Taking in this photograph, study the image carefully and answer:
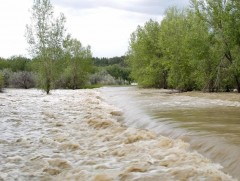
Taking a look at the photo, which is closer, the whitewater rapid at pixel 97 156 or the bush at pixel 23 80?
the whitewater rapid at pixel 97 156

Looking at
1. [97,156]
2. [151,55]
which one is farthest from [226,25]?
[97,156]

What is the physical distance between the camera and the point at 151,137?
32.3 feet

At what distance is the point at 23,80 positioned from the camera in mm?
61250

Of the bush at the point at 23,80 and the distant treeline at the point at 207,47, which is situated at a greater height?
the distant treeline at the point at 207,47

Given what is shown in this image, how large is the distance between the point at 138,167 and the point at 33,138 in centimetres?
466

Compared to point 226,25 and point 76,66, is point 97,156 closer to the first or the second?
point 226,25

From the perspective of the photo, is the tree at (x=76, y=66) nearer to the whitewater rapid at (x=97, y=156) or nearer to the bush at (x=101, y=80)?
the bush at (x=101, y=80)

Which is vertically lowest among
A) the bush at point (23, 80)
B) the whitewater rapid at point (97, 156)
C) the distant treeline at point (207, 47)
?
the whitewater rapid at point (97, 156)

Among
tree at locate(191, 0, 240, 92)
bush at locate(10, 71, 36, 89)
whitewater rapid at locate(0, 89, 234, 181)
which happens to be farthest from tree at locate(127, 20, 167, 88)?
whitewater rapid at locate(0, 89, 234, 181)

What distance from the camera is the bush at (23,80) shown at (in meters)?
61.0

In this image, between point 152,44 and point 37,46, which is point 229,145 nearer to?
point 37,46

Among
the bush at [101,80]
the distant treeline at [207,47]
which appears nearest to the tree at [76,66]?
the bush at [101,80]

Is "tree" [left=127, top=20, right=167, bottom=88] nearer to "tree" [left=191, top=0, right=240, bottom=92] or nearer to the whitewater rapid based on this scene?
"tree" [left=191, top=0, right=240, bottom=92]

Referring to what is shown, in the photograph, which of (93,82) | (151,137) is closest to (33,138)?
(151,137)
